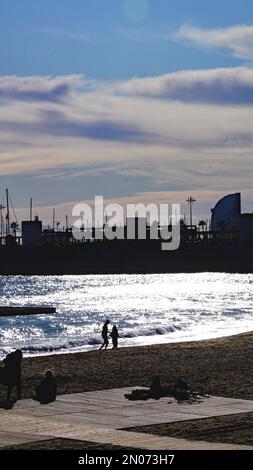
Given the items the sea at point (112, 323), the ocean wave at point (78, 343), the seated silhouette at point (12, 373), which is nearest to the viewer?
the seated silhouette at point (12, 373)

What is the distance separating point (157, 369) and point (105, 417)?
10163mm

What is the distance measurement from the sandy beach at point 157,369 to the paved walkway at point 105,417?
825 mm

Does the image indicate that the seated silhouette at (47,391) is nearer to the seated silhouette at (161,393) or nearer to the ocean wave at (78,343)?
the seated silhouette at (161,393)

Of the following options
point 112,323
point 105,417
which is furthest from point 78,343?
point 105,417

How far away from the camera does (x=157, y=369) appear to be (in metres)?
30.7

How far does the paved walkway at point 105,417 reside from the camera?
1816cm

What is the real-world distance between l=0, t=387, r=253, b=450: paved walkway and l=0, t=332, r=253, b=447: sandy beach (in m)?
0.83

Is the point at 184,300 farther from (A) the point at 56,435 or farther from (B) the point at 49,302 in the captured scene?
(A) the point at 56,435

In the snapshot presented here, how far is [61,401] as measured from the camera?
75.7 feet

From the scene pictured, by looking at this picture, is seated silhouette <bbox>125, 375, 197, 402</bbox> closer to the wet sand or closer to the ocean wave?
the wet sand

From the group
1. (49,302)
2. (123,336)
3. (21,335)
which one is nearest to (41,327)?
(21,335)

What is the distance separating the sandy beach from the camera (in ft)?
84.2

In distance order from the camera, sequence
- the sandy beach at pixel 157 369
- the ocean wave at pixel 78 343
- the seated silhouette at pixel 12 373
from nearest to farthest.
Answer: the seated silhouette at pixel 12 373
the sandy beach at pixel 157 369
the ocean wave at pixel 78 343

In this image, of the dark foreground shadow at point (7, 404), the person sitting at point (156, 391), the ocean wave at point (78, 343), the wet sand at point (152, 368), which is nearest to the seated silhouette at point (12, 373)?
the dark foreground shadow at point (7, 404)
